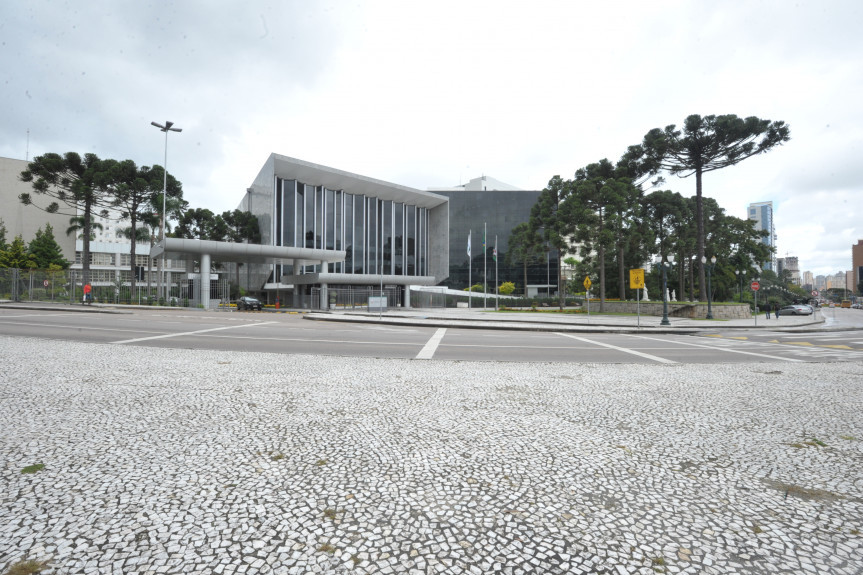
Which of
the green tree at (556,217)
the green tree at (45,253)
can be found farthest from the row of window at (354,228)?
the green tree at (45,253)

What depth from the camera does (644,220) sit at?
39.1 m

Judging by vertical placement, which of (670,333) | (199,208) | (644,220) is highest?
(199,208)

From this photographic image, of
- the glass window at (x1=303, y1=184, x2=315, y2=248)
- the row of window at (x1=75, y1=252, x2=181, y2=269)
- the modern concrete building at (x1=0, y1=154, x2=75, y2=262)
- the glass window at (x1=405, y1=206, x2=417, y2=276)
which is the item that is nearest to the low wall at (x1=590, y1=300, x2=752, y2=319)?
the glass window at (x1=405, y1=206, x2=417, y2=276)

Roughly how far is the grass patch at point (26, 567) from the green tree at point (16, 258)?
241ft

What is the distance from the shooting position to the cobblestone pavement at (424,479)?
214cm

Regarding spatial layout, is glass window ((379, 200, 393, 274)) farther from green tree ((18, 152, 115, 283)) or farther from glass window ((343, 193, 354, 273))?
green tree ((18, 152, 115, 283))

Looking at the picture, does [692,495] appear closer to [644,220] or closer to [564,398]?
[564,398]

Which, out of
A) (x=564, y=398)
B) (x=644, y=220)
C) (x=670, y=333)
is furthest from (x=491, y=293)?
(x=564, y=398)

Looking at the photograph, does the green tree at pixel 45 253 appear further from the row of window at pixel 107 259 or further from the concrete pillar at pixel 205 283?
the concrete pillar at pixel 205 283

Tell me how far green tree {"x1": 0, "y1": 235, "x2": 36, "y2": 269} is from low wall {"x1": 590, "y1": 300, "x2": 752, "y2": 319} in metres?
75.2

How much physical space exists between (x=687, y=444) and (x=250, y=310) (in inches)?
1487

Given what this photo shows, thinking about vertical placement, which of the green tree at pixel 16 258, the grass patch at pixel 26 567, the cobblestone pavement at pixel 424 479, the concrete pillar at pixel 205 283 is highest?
the green tree at pixel 16 258

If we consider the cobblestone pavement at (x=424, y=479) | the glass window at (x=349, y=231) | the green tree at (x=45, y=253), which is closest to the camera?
the cobblestone pavement at (x=424, y=479)

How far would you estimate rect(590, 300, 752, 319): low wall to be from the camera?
32625 millimetres
